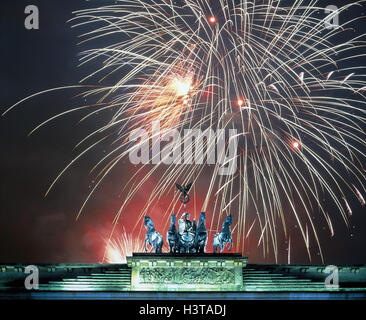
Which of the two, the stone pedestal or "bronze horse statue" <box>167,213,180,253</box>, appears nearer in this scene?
the stone pedestal

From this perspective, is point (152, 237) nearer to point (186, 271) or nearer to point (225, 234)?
point (186, 271)

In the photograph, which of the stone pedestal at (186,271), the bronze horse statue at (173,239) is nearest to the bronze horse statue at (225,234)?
the stone pedestal at (186,271)

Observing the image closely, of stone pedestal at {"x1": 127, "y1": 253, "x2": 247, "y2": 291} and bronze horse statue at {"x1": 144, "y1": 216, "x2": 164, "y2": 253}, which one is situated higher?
bronze horse statue at {"x1": 144, "y1": 216, "x2": 164, "y2": 253}

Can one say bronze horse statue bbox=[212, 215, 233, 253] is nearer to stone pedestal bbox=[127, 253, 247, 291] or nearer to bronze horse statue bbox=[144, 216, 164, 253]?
stone pedestal bbox=[127, 253, 247, 291]

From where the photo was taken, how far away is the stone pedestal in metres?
31.2

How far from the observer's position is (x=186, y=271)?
3136cm

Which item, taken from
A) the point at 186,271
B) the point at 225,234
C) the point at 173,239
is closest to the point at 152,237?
the point at 173,239

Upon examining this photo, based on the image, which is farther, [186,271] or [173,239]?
[173,239]

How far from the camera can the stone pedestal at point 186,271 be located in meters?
31.2

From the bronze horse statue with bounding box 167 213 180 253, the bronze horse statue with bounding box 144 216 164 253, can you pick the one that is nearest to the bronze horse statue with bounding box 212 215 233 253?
the bronze horse statue with bounding box 167 213 180 253
